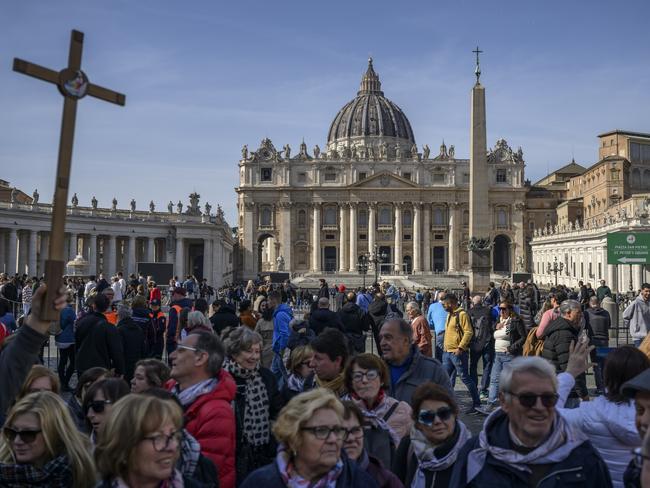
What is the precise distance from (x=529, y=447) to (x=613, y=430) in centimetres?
82

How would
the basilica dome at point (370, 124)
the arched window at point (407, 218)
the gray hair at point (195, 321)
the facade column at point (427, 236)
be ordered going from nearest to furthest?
the gray hair at point (195, 321), the facade column at point (427, 236), the arched window at point (407, 218), the basilica dome at point (370, 124)

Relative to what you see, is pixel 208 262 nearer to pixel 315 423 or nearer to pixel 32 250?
pixel 32 250

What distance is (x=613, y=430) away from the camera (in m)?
3.84

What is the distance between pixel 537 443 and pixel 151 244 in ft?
164

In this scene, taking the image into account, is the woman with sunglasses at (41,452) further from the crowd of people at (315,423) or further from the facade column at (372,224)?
the facade column at (372,224)

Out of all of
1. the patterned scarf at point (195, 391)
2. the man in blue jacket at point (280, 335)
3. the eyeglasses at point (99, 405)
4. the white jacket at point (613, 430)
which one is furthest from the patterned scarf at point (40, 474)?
the man in blue jacket at point (280, 335)

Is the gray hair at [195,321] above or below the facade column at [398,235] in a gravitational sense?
below

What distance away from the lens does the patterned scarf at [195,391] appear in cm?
426

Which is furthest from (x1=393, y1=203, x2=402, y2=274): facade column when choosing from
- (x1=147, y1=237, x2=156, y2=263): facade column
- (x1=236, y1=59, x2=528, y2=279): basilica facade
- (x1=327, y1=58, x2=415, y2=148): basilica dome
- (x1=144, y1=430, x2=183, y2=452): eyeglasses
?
(x1=144, y1=430, x2=183, y2=452): eyeglasses

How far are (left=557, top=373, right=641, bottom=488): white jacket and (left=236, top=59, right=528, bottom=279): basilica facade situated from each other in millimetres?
72221

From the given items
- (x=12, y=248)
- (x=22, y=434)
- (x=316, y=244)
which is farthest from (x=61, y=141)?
(x=316, y=244)

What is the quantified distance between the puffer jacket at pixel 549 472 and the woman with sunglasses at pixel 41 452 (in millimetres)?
1814

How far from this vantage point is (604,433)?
12.7ft

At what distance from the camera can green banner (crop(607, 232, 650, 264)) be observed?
1010 inches
